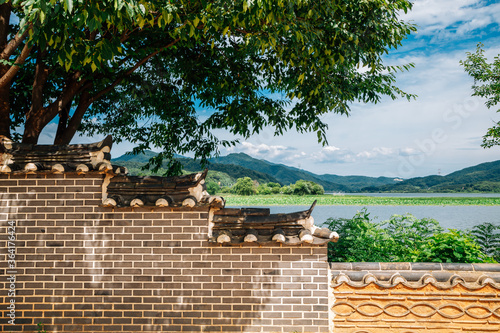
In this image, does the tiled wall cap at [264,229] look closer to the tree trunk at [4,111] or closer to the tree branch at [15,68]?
the tree branch at [15,68]

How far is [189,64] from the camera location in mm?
7906

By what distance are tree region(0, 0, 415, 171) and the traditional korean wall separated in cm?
380

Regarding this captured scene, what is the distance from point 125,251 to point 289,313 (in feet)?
7.35

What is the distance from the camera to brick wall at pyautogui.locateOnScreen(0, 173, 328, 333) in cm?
409

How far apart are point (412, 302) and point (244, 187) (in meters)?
17.0

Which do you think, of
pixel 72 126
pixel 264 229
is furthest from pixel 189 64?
pixel 264 229

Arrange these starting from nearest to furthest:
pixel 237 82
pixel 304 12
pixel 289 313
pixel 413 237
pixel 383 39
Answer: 1. pixel 289 313
2. pixel 304 12
3. pixel 383 39
4. pixel 413 237
5. pixel 237 82

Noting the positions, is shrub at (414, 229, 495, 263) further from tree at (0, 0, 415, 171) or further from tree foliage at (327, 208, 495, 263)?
tree at (0, 0, 415, 171)

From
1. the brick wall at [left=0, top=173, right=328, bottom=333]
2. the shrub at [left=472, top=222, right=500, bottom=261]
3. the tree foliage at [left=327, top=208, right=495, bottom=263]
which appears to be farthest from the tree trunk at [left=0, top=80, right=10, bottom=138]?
the shrub at [left=472, top=222, right=500, bottom=261]

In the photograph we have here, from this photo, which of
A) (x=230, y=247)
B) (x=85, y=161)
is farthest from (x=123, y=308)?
(x=85, y=161)

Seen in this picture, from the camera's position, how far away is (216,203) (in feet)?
13.6

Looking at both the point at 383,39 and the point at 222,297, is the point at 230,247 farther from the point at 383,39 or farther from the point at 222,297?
the point at 383,39

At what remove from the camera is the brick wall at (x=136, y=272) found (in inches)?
161

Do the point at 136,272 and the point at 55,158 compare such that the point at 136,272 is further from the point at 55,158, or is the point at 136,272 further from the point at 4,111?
the point at 4,111
